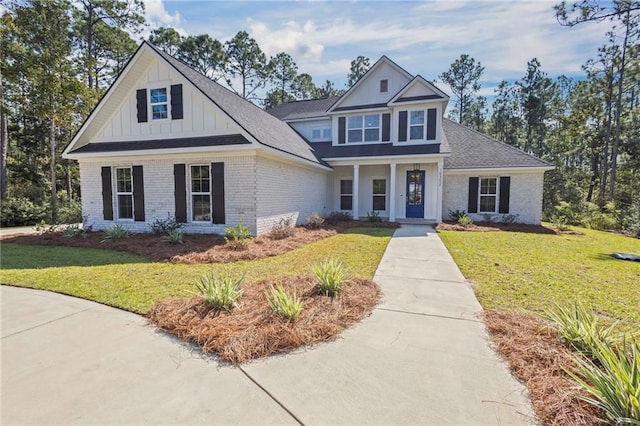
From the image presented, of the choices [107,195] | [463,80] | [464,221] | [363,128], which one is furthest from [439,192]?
[463,80]

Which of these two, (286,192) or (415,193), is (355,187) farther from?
(286,192)

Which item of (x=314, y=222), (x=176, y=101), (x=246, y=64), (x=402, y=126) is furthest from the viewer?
(x=246, y=64)

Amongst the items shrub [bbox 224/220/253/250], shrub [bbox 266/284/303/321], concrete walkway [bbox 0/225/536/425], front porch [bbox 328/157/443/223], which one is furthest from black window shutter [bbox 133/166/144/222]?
shrub [bbox 266/284/303/321]

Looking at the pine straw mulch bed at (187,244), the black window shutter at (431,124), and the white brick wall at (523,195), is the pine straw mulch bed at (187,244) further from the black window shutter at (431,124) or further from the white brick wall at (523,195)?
the white brick wall at (523,195)

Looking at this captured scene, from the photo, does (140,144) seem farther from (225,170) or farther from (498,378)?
(498,378)

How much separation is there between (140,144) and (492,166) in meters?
15.0

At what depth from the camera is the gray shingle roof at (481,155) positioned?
13789mm

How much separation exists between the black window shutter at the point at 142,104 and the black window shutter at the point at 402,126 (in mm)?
10934

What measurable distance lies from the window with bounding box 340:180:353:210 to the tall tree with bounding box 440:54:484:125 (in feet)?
90.7

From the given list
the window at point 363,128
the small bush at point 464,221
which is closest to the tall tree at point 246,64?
the window at point 363,128

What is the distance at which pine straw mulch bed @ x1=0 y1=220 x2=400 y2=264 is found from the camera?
742cm

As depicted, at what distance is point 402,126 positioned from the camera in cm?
1439

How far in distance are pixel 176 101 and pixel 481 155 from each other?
551 inches

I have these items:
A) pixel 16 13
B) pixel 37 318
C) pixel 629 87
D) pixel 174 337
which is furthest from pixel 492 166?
pixel 16 13
